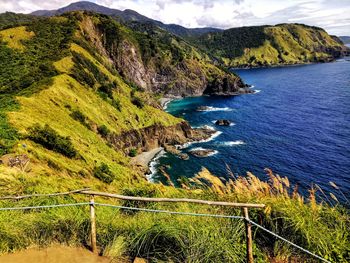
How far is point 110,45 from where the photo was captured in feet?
414

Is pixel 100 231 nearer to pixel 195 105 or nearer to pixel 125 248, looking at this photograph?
pixel 125 248

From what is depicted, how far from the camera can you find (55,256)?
8812 mm

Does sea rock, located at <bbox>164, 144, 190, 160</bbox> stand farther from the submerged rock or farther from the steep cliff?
the steep cliff

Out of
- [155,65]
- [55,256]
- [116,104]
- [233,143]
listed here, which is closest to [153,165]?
[116,104]

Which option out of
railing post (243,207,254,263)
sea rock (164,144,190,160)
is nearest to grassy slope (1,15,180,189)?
sea rock (164,144,190,160)

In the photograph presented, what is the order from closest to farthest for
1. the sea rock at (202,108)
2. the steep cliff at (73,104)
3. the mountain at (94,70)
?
the steep cliff at (73,104)
the mountain at (94,70)
the sea rock at (202,108)

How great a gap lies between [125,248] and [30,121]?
34.3 meters

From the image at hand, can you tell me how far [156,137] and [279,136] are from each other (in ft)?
109

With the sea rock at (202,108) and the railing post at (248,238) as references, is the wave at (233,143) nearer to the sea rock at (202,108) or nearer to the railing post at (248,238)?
the sea rock at (202,108)

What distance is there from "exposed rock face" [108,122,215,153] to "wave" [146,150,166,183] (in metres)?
3.30

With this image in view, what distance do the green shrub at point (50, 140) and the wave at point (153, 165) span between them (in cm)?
2598

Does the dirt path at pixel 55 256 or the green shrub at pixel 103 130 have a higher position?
the dirt path at pixel 55 256

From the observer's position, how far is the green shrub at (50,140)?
35097mm

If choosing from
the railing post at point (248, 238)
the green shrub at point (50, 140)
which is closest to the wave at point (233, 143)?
the green shrub at point (50, 140)
